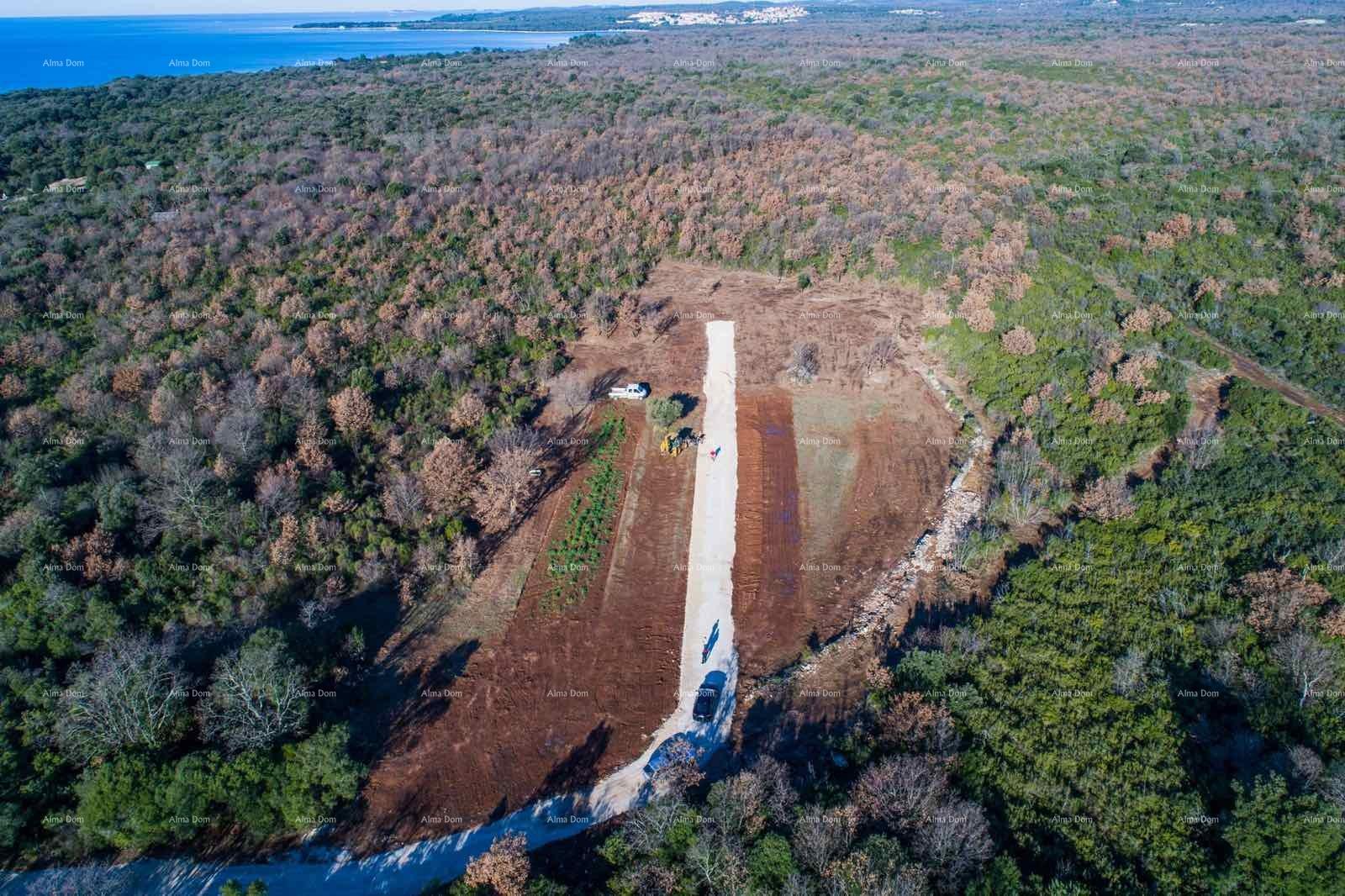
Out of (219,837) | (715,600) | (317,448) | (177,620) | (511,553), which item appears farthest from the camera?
(317,448)

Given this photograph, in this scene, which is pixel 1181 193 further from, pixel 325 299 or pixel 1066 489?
pixel 325 299

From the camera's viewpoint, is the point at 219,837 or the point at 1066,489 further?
the point at 1066,489

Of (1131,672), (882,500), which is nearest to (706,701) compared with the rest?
(1131,672)

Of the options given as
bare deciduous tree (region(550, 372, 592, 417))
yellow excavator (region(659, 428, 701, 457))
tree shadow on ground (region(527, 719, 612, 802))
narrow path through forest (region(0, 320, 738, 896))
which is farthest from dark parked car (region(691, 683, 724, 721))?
bare deciduous tree (region(550, 372, 592, 417))

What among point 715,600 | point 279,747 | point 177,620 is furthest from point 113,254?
point 715,600

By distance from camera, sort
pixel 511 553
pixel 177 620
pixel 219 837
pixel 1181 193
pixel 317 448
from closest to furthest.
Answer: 1. pixel 219 837
2. pixel 177 620
3. pixel 511 553
4. pixel 317 448
5. pixel 1181 193

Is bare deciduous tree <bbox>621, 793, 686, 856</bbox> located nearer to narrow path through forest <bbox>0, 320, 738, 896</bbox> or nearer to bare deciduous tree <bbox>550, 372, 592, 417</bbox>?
narrow path through forest <bbox>0, 320, 738, 896</bbox>
